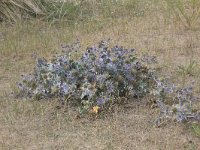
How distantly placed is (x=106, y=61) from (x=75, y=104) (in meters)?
0.47

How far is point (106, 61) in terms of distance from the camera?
4762 mm

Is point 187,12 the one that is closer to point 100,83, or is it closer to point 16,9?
A: point 16,9

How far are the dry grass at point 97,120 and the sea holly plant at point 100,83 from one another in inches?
4.8

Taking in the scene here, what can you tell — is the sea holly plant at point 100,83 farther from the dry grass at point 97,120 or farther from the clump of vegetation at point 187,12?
the clump of vegetation at point 187,12

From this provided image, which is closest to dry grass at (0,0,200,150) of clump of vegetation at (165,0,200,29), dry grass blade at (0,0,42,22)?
clump of vegetation at (165,0,200,29)

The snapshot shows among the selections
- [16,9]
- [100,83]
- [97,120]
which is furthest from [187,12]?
[97,120]

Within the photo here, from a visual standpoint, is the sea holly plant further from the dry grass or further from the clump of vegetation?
the clump of vegetation

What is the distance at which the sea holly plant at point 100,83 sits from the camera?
4531mm

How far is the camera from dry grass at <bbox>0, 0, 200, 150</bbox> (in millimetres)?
4105

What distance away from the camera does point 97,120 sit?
444 centimetres

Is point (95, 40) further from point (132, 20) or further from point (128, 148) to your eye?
point (128, 148)

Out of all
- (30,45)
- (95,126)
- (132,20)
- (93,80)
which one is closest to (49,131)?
(95,126)

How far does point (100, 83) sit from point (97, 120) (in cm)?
35

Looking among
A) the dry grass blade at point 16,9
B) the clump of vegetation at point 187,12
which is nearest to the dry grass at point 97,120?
the clump of vegetation at point 187,12
